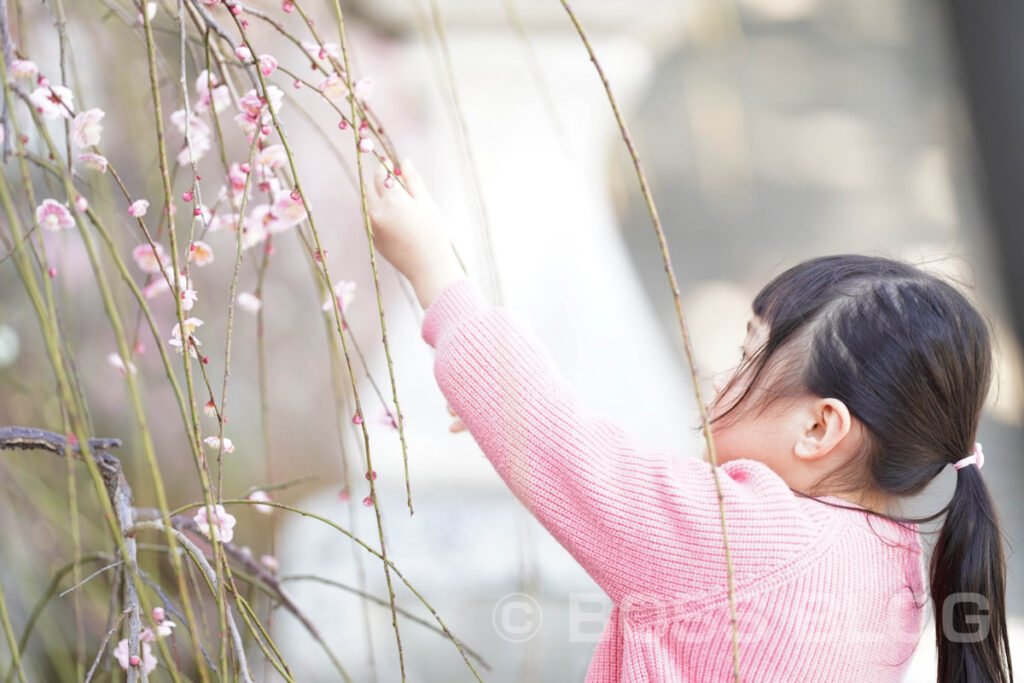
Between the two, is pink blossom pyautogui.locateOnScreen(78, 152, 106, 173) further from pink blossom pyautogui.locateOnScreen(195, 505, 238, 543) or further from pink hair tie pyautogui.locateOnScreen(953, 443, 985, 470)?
pink hair tie pyautogui.locateOnScreen(953, 443, 985, 470)

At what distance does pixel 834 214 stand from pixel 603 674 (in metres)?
1.43

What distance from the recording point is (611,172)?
6.10 feet

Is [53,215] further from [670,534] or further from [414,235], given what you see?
[670,534]

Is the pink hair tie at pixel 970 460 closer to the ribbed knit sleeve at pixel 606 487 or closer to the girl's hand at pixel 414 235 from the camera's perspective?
the ribbed knit sleeve at pixel 606 487

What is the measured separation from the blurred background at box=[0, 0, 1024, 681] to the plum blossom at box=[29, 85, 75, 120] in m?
1.02

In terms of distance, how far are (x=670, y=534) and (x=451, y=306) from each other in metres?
0.22

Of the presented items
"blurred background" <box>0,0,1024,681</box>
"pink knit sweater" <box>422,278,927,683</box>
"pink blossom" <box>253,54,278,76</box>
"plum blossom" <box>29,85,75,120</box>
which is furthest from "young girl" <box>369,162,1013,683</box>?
"blurred background" <box>0,0,1024,681</box>

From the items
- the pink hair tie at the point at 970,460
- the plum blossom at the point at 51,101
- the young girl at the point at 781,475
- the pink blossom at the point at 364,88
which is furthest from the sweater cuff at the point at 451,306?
the pink hair tie at the point at 970,460

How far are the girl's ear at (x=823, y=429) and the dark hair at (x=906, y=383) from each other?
0.01 meters

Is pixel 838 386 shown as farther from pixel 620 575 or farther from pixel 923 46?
pixel 923 46

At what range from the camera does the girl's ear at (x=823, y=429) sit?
67 centimetres

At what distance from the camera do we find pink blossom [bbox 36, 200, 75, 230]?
58cm

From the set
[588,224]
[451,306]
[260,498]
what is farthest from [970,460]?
[588,224]

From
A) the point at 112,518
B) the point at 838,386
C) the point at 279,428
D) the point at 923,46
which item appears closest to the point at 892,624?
the point at 838,386
